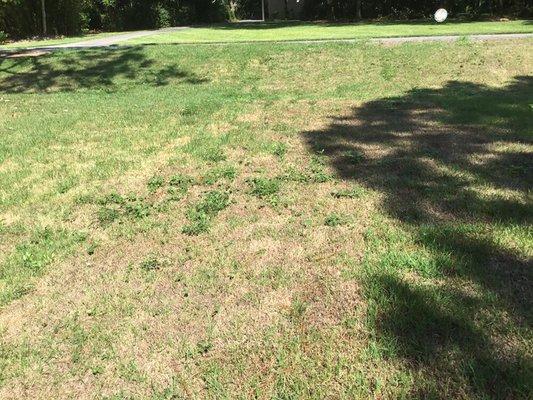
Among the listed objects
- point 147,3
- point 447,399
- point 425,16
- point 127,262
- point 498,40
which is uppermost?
point 147,3

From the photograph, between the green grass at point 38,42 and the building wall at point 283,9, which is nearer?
the green grass at point 38,42

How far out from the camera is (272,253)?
4105 millimetres

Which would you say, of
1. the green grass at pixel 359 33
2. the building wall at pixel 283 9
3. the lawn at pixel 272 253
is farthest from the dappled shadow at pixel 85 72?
the building wall at pixel 283 9

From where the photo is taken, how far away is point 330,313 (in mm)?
3314

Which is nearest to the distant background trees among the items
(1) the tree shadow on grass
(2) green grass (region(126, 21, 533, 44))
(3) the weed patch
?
(2) green grass (region(126, 21, 533, 44))

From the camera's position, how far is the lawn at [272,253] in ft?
9.42

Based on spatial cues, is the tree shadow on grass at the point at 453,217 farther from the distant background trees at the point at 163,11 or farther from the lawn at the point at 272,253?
the distant background trees at the point at 163,11

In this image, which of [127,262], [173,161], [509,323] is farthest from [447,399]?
[173,161]

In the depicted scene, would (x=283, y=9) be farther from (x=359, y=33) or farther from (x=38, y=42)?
(x=38, y=42)

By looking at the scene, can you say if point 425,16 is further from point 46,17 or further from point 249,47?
point 46,17

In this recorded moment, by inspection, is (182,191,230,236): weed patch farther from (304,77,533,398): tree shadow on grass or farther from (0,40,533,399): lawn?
(304,77,533,398): tree shadow on grass

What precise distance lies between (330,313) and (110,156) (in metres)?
4.67

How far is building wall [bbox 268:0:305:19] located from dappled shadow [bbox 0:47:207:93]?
23.0 meters

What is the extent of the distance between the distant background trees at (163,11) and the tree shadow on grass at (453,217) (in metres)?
20.7
